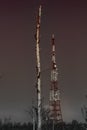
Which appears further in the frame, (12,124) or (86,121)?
(12,124)

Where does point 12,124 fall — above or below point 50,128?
above

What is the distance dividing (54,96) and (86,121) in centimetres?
384

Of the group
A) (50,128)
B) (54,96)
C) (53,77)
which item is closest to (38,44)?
(53,77)

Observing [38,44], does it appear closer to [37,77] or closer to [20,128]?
[37,77]

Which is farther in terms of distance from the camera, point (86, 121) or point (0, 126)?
point (0, 126)

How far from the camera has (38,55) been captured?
19.0 m

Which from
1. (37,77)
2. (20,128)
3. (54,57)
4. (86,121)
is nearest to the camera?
(37,77)

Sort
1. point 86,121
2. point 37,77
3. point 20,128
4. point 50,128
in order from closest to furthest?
point 37,77 < point 86,121 < point 50,128 < point 20,128

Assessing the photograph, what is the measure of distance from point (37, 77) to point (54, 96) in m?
17.0

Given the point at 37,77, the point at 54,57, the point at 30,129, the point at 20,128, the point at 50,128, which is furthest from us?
the point at 20,128

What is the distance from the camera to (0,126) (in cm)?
7050

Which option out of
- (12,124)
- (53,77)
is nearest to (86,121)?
(53,77)

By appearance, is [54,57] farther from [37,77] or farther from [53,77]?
[37,77]

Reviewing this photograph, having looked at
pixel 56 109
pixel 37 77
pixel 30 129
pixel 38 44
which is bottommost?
pixel 37 77
